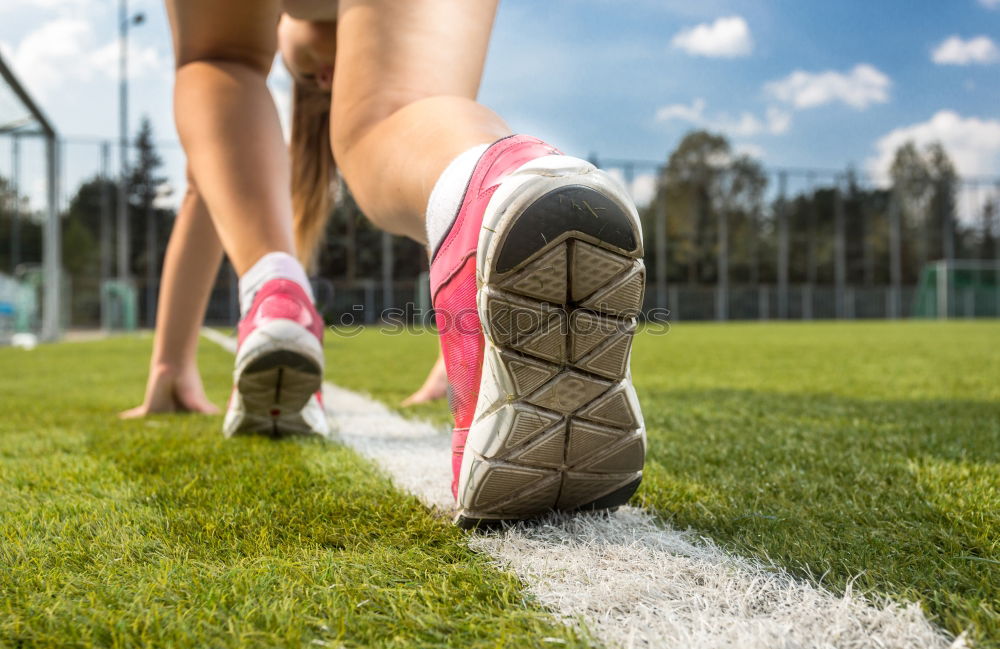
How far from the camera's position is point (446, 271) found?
0.86m

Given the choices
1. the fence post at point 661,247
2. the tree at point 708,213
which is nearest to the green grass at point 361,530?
the fence post at point 661,247

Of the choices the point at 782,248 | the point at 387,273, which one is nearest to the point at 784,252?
the point at 782,248

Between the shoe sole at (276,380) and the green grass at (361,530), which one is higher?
the shoe sole at (276,380)

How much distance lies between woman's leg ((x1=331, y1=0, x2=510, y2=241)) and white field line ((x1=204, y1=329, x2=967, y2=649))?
1.40 ft

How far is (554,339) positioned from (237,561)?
37cm

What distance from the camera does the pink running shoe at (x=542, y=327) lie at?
0.74 m

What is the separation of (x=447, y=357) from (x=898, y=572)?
0.50 metres

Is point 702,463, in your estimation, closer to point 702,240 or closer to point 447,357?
point 447,357

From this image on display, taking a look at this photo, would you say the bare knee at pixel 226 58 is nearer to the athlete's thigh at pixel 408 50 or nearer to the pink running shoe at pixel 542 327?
the athlete's thigh at pixel 408 50

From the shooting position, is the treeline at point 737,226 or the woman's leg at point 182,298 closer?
the woman's leg at point 182,298

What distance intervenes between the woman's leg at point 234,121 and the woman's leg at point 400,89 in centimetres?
36

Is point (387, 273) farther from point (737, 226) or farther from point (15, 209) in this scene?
point (737, 226)

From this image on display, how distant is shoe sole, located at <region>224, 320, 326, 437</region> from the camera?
127 centimetres

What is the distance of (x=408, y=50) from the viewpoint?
3.46 ft
